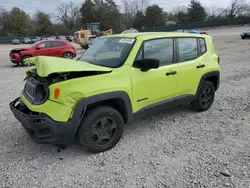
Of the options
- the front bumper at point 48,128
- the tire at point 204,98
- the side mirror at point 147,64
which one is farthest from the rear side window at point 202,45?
the front bumper at point 48,128

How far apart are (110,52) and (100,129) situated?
129 centimetres

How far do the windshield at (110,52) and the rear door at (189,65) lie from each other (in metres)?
1.03

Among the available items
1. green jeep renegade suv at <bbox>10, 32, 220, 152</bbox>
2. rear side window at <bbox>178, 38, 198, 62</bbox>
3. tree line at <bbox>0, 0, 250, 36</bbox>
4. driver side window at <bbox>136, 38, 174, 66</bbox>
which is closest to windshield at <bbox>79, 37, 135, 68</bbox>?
green jeep renegade suv at <bbox>10, 32, 220, 152</bbox>

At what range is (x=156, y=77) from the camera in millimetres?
3727

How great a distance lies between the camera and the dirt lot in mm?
2781

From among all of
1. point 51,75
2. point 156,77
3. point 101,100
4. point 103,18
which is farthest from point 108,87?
point 103,18

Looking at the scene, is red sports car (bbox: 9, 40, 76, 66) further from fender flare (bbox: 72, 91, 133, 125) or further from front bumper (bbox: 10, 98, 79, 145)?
fender flare (bbox: 72, 91, 133, 125)

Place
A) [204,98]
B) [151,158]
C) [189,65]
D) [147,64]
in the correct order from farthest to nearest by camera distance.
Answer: [204,98] < [189,65] < [147,64] < [151,158]

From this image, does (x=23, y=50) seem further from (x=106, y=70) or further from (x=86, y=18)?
(x=86, y=18)

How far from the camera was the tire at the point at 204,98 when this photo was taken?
469cm

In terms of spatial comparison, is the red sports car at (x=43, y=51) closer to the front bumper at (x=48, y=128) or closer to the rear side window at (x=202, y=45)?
the rear side window at (x=202, y=45)

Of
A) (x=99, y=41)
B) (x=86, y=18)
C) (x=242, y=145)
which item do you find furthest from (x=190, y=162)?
(x=86, y=18)

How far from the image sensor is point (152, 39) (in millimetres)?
3797

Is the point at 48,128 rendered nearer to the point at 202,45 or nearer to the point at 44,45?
the point at 202,45
